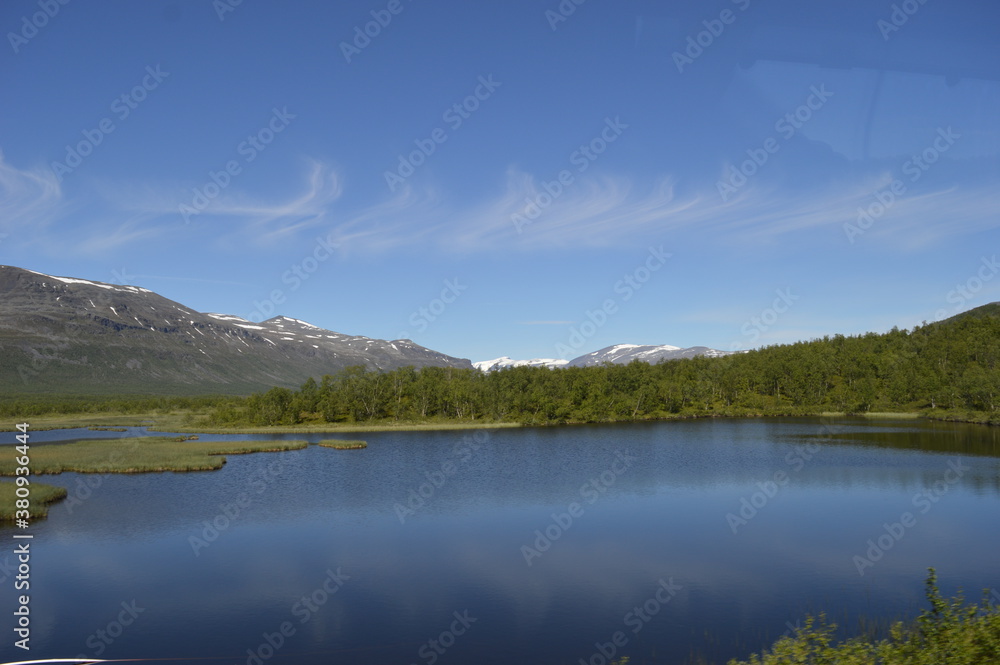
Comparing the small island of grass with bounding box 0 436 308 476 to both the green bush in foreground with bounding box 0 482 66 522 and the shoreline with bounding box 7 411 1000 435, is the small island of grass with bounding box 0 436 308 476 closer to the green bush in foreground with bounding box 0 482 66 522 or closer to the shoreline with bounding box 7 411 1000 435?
the green bush in foreground with bounding box 0 482 66 522

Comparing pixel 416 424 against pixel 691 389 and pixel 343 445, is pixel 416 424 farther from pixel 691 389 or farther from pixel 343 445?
pixel 691 389

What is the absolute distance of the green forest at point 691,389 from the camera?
13062 centimetres

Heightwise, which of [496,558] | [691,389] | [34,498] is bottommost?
[496,558]

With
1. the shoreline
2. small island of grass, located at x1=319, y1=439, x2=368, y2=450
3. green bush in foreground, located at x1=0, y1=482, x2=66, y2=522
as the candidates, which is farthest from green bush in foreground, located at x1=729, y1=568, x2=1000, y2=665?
the shoreline

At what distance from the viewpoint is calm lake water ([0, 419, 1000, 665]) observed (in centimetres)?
2362

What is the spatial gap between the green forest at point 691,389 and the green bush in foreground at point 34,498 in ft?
252

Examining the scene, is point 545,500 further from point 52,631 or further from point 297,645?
point 52,631

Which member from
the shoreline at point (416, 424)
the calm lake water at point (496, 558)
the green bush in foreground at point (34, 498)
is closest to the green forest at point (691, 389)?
the shoreline at point (416, 424)

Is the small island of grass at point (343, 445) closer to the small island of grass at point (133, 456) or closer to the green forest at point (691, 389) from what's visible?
the small island of grass at point (133, 456)

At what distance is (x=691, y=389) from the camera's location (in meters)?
159

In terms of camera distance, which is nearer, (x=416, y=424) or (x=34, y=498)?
(x=34, y=498)

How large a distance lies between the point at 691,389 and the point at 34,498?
13824 centimetres

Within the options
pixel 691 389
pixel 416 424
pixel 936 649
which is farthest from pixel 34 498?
pixel 691 389

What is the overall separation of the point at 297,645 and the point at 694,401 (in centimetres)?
14451
